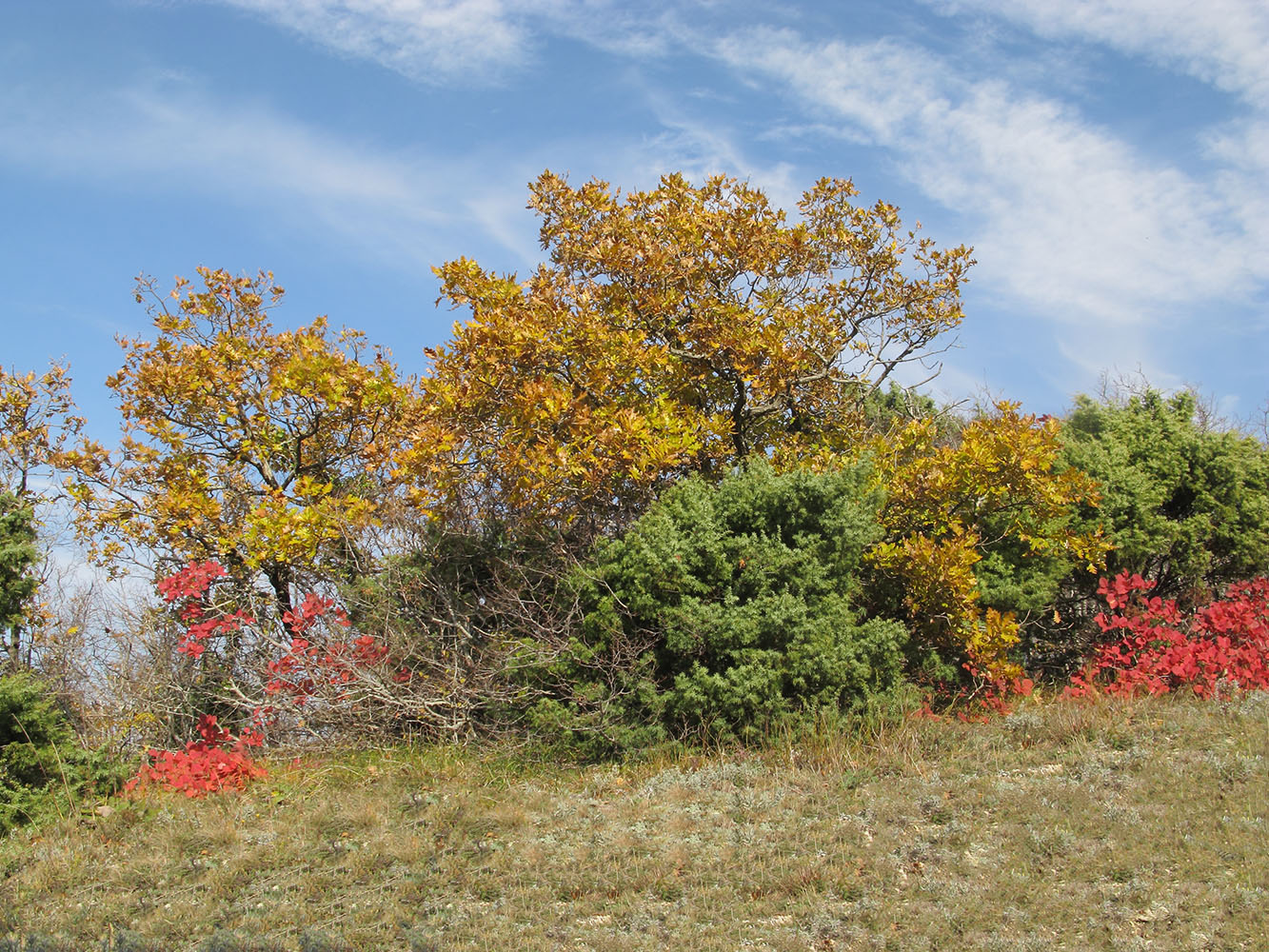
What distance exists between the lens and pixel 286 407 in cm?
1042

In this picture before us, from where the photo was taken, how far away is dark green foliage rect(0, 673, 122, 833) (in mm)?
7008

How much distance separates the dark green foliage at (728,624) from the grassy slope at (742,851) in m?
0.39

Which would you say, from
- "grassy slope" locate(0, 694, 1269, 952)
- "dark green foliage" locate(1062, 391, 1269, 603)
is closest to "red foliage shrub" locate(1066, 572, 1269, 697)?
"grassy slope" locate(0, 694, 1269, 952)

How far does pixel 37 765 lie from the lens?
721 cm

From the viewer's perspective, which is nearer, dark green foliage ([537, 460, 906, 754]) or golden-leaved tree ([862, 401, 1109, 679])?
dark green foliage ([537, 460, 906, 754])

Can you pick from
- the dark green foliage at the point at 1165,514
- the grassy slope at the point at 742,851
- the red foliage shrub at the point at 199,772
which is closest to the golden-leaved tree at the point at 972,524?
the dark green foliage at the point at 1165,514

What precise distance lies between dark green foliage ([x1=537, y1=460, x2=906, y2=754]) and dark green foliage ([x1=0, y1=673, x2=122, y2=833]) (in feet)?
11.4

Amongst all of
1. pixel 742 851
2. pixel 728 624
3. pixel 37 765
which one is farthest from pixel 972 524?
pixel 37 765

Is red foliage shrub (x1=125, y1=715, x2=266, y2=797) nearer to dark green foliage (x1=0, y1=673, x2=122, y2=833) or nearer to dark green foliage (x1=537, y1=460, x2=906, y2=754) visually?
dark green foliage (x1=0, y1=673, x2=122, y2=833)

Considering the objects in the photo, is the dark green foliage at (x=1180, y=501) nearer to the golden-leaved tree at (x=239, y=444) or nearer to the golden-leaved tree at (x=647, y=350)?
the golden-leaved tree at (x=647, y=350)

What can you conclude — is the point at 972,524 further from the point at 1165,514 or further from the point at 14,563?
the point at 14,563

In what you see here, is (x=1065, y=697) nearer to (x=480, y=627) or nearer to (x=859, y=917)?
(x=859, y=917)

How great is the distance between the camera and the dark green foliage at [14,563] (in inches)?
356

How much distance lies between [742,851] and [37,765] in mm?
5327
